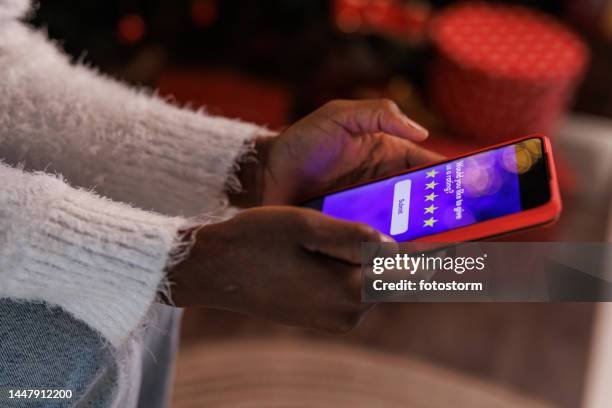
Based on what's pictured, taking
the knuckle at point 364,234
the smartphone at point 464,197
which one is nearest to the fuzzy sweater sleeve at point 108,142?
the smartphone at point 464,197

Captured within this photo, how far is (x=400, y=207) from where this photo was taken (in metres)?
0.59

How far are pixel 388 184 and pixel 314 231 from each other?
0.18 meters

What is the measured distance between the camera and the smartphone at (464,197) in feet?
1.68

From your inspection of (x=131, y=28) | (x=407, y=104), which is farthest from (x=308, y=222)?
(x=131, y=28)

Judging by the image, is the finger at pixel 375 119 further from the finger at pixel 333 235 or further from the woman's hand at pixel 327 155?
the finger at pixel 333 235

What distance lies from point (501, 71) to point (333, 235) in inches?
38.4

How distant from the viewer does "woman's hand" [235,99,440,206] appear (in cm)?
Result: 63

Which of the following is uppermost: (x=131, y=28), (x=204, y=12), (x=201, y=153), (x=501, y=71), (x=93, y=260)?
(x=204, y=12)

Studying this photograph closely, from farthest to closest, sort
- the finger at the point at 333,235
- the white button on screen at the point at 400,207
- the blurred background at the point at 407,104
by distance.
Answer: the blurred background at the point at 407,104 < the white button on screen at the point at 400,207 < the finger at the point at 333,235

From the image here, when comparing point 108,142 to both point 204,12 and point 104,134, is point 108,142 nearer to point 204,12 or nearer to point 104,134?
point 104,134

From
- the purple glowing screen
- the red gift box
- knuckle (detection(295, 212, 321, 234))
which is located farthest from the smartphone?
the red gift box

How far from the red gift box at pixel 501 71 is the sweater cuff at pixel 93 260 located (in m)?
0.99

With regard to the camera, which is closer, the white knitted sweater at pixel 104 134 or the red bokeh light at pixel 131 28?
the white knitted sweater at pixel 104 134

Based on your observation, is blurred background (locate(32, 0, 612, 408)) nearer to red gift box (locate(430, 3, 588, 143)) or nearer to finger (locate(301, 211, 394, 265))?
red gift box (locate(430, 3, 588, 143))
